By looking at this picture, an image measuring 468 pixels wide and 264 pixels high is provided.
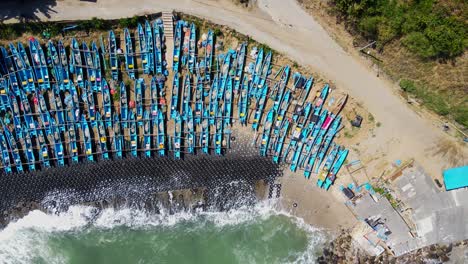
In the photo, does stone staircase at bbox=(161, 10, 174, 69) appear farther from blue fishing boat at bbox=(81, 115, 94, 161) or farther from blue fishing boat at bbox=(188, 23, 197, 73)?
blue fishing boat at bbox=(81, 115, 94, 161)

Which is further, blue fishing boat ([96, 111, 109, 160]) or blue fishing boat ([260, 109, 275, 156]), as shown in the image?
Result: blue fishing boat ([260, 109, 275, 156])

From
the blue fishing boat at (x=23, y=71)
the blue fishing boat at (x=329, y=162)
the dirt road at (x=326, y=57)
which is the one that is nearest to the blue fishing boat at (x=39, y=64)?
the blue fishing boat at (x=23, y=71)

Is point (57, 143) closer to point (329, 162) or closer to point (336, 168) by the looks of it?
point (329, 162)

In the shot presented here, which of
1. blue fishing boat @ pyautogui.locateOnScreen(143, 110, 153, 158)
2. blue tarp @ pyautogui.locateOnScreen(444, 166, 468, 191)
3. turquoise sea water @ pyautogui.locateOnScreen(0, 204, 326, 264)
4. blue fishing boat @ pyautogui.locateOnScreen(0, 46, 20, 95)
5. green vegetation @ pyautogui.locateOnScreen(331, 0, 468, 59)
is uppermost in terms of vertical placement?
green vegetation @ pyautogui.locateOnScreen(331, 0, 468, 59)

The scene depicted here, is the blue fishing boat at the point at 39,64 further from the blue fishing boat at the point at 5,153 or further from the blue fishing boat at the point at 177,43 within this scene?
the blue fishing boat at the point at 177,43

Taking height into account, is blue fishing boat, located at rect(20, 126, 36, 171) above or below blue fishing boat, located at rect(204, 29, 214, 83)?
below

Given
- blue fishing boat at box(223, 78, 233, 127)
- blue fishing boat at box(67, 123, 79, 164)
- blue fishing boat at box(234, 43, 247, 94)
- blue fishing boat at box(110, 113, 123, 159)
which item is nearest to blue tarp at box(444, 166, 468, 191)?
blue fishing boat at box(223, 78, 233, 127)

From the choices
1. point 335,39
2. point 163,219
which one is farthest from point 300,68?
point 163,219
